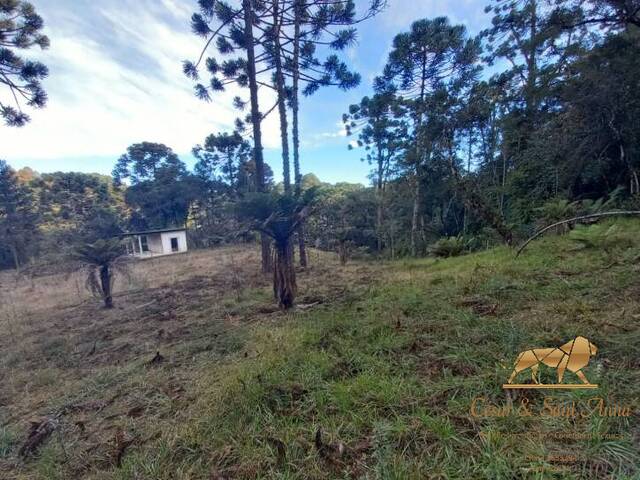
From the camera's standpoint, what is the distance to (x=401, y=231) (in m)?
15.2

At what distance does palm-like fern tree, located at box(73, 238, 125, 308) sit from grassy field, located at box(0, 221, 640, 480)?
1.73m

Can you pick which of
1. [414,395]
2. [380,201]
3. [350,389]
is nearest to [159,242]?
[380,201]

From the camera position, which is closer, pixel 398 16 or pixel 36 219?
pixel 398 16

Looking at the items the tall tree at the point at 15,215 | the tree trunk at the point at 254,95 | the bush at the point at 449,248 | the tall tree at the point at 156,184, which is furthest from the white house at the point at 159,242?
the bush at the point at 449,248

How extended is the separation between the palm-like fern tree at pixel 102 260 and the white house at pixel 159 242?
1522 centimetres

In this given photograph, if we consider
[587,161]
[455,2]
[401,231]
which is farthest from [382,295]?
[401,231]

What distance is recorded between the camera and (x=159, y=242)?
20.1 metres

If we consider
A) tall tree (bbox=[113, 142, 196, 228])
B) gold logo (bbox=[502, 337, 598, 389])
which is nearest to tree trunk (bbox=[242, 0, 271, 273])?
gold logo (bbox=[502, 337, 598, 389])

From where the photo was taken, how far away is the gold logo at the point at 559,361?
57.7 inches

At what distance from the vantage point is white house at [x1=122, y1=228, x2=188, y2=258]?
783 inches

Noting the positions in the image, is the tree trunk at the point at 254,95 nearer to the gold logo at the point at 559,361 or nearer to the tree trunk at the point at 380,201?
the gold logo at the point at 559,361

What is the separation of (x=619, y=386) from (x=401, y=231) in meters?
14.3

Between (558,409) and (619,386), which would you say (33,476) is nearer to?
(558,409)

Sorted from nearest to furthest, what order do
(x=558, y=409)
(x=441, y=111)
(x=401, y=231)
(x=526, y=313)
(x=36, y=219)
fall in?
(x=558, y=409), (x=526, y=313), (x=441, y=111), (x=401, y=231), (x=36, y=219)
